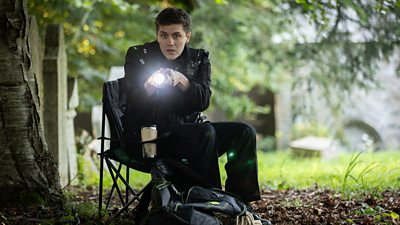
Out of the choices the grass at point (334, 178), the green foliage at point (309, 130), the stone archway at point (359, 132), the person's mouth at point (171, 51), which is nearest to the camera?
the person's mouth at point (171, 51)

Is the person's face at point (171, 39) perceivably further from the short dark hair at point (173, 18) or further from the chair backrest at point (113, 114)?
the chair backrest at point (113, 114)

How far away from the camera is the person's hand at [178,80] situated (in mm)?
3383

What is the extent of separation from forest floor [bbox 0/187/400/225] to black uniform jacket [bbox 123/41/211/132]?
65cm

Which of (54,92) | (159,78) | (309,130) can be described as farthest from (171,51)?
(309,130)

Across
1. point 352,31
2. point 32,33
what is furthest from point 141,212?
point 352,31

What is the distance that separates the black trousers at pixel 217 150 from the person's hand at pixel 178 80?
9.5 inches

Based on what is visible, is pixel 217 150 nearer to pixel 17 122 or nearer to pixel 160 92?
pixel 160 92

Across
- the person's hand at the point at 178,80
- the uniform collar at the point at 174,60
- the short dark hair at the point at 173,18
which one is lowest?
the person's hand at the point at 178,80

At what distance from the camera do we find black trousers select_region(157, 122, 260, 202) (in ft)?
10.9

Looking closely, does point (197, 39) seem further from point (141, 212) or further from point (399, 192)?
point (141, 212)

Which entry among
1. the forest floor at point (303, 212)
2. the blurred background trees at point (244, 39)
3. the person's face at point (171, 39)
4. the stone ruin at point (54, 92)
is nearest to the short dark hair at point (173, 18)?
the person's face at point (171, 39)

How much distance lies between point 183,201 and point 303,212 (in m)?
1.07

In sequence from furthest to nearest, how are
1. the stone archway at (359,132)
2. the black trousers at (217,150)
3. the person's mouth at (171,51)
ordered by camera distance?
the stone archway at (359,132) → the person's mouth at (171,51) → the black trousers at (217,150)

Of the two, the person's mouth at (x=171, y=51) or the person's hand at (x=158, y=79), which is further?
the person's mouth at (x=171, y=51)
